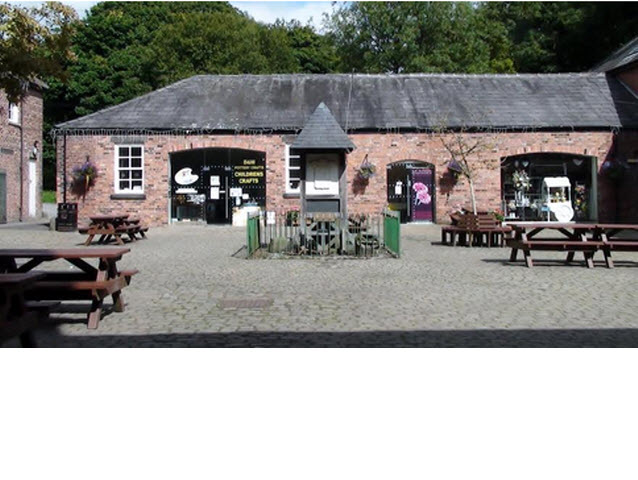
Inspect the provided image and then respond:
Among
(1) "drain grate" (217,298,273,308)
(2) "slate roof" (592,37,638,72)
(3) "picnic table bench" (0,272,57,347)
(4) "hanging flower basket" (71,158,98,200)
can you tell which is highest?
(2) "slate roof" (592,37,638,72)

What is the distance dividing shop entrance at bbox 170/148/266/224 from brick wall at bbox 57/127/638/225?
78 cm

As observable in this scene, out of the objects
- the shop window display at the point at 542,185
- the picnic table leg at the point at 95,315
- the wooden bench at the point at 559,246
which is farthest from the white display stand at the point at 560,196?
the picnic table leg at the point at 95,315

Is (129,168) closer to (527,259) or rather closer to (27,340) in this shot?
(527,259)

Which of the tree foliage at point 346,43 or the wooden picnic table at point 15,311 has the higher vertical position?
the tree foliage at point 346,43

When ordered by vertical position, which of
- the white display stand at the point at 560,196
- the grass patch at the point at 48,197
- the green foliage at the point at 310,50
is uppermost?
the green foliage at the point at 310,50

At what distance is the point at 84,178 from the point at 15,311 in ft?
→ 67.5

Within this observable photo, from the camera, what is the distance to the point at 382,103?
2739cm

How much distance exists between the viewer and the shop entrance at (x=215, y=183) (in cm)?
2697

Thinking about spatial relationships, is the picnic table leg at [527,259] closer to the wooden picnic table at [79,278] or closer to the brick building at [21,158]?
the wooden picnic table at [79,278]

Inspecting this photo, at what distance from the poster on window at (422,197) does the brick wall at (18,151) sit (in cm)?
1605

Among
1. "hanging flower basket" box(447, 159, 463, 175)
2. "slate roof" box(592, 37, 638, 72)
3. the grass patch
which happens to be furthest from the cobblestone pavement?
the grass patch

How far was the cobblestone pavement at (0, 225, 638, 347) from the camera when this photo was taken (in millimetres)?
7109

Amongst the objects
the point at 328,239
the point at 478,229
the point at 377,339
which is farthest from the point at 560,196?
the point at 377,339

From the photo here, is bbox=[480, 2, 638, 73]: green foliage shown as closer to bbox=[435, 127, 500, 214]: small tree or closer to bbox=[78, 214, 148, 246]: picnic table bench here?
bbox=[435, 127, 500, 214]: small tree
